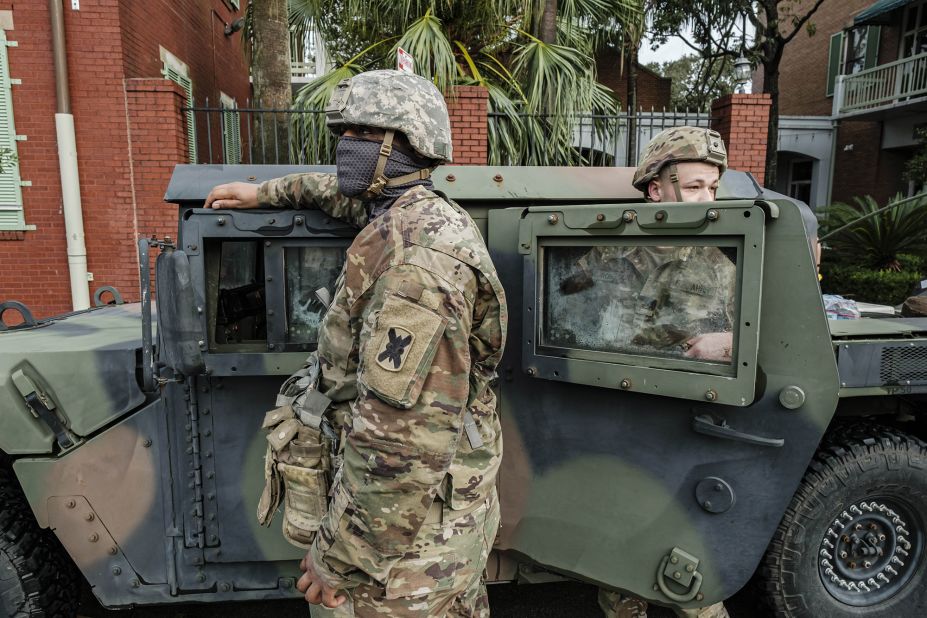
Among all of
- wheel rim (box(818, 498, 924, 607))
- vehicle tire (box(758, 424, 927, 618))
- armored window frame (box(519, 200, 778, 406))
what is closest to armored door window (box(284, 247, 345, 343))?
armored window frame (box(519, 200, 778, 406))

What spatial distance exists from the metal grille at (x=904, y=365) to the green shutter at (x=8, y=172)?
7856 millimetres

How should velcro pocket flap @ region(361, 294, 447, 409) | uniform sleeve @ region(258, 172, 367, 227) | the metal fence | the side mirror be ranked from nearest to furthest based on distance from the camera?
1. velcro pocket flap @ region(361, 294, 447, 409)
2. the side mirror
3. uniform sleeve @ region(258, 172, 367, 227)
4. the metal fence

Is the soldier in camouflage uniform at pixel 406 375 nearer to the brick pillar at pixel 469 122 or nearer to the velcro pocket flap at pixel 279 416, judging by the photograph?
the velcro pocket flap at pixel 279 416

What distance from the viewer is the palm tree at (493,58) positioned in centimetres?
745

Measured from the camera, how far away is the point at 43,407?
6.84 feet

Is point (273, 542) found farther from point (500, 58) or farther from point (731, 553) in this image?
point (500, 58)

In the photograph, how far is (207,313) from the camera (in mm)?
2070

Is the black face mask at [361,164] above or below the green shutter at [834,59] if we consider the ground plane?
below

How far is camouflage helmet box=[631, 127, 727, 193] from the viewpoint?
7.87ft

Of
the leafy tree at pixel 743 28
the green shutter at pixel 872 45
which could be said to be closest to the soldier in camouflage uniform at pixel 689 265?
the leafy tree at pixel 743 28

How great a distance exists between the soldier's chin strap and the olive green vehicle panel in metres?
1.14

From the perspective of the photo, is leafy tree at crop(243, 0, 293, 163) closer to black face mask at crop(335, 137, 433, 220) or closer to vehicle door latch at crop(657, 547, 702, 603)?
black face mask at crop(335, 137, 433, 220)

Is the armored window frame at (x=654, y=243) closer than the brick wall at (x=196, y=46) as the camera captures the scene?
Yes

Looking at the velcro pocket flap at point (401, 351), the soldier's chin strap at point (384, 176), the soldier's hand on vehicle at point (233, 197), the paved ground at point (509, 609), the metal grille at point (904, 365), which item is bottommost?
Result: the paved ground at point (509, 609)
